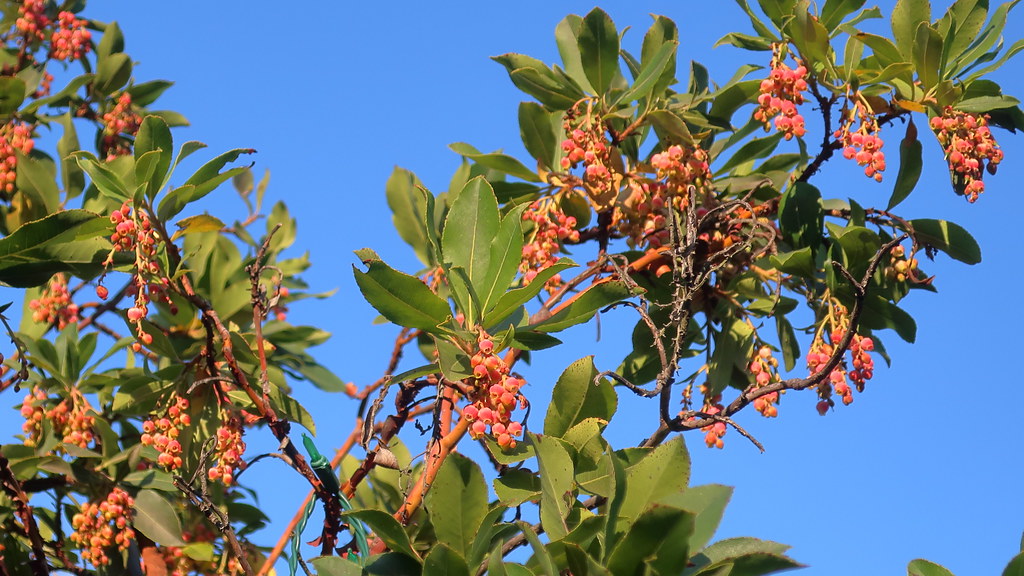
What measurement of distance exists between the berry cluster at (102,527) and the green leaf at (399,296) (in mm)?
1169

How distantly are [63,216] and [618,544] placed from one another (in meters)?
1.32

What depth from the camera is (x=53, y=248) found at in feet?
6.73

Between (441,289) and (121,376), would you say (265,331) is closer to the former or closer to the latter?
(121,376)

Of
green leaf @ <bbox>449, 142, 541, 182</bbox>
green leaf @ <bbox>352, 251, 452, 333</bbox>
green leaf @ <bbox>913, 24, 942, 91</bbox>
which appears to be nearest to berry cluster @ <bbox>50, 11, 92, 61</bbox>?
green leaf @ <bbox>449, 142, 541, 182</bbox>

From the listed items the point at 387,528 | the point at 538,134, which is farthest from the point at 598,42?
the point at 387,528

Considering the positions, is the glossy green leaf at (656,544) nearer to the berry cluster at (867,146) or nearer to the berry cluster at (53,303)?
the berry cluster at (867,146)

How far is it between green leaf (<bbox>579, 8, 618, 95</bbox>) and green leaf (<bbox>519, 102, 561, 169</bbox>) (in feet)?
0.71

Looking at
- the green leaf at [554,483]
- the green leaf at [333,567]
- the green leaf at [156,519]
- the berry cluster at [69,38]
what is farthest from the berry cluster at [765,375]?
the berry cluster at [69,38]

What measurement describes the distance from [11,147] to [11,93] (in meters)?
0.20

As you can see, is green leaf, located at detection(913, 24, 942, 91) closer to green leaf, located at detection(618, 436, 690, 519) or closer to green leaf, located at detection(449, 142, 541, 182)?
green leaf, located at detection(449, 142, 541, 182)

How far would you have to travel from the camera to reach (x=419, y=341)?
10.1 feet

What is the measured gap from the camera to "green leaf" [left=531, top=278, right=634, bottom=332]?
1.75m

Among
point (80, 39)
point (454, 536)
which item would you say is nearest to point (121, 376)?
point (80, 39)

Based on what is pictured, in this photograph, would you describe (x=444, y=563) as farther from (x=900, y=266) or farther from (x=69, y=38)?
(x=69, y=38)
